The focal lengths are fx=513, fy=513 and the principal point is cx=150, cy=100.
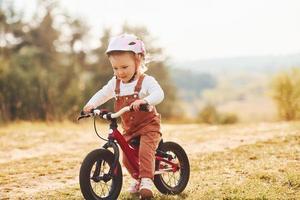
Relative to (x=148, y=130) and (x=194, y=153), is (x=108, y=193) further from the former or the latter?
(x=194, y=153)

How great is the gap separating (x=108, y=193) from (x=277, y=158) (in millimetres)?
3836

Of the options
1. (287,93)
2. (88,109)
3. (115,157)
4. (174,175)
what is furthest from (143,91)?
(287,93)

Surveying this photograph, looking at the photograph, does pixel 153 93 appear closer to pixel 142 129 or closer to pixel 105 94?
pixel 142 129

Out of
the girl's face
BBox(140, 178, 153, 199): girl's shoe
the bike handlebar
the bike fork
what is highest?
the girl's face

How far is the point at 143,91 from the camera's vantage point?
17.5 ft

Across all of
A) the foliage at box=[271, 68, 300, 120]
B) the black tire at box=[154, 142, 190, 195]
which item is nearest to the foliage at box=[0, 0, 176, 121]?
the foliage at box=[271, 68, 300, 120]

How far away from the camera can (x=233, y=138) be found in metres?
11.8

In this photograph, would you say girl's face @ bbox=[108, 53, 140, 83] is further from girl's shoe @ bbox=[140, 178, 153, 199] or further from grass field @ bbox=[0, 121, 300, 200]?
grass field @ bbox=[0, 121, 300, 200]

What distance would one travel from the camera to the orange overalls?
5.26 meters

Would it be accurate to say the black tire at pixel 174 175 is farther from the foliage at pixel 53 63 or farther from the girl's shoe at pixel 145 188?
the foliage at pixel 53 63

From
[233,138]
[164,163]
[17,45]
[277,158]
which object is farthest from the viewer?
[17,45]

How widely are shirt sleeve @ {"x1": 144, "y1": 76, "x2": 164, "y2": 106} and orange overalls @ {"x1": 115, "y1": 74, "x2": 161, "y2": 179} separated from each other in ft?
0.31

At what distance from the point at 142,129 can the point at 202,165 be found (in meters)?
2.98

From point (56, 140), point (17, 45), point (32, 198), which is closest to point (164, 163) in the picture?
point (32, 198)
